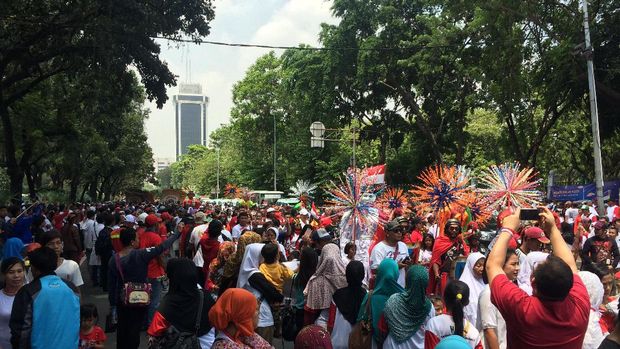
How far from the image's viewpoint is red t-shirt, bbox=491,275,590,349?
2.98m

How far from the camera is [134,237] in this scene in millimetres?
6887

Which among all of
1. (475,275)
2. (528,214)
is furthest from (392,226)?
(528,214)

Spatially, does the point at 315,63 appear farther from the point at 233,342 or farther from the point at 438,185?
the point at 233,342

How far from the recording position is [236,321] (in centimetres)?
354

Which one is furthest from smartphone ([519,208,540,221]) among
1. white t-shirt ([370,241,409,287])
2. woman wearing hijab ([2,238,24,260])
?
woman wearing hijab ([2,238,24,260])

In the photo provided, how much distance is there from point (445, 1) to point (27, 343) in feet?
75.5

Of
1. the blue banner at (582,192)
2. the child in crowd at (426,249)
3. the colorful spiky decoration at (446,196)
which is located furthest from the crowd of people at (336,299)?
the blue banner at (582,192)

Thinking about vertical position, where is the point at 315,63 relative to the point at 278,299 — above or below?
above

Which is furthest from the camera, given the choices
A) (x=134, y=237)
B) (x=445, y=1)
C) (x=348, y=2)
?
(x=348, y=2)

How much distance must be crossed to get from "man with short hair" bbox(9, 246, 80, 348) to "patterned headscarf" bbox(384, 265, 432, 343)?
251cm

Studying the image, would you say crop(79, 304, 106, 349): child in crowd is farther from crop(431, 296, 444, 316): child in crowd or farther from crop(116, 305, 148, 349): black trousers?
crop(431, 296, 444, 316): child in crowd

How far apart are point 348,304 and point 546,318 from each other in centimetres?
232

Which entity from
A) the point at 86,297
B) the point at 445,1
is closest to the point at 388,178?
the point at 445,1

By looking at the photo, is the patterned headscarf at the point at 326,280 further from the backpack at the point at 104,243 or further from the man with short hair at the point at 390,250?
the backpack at the point at 104,243
